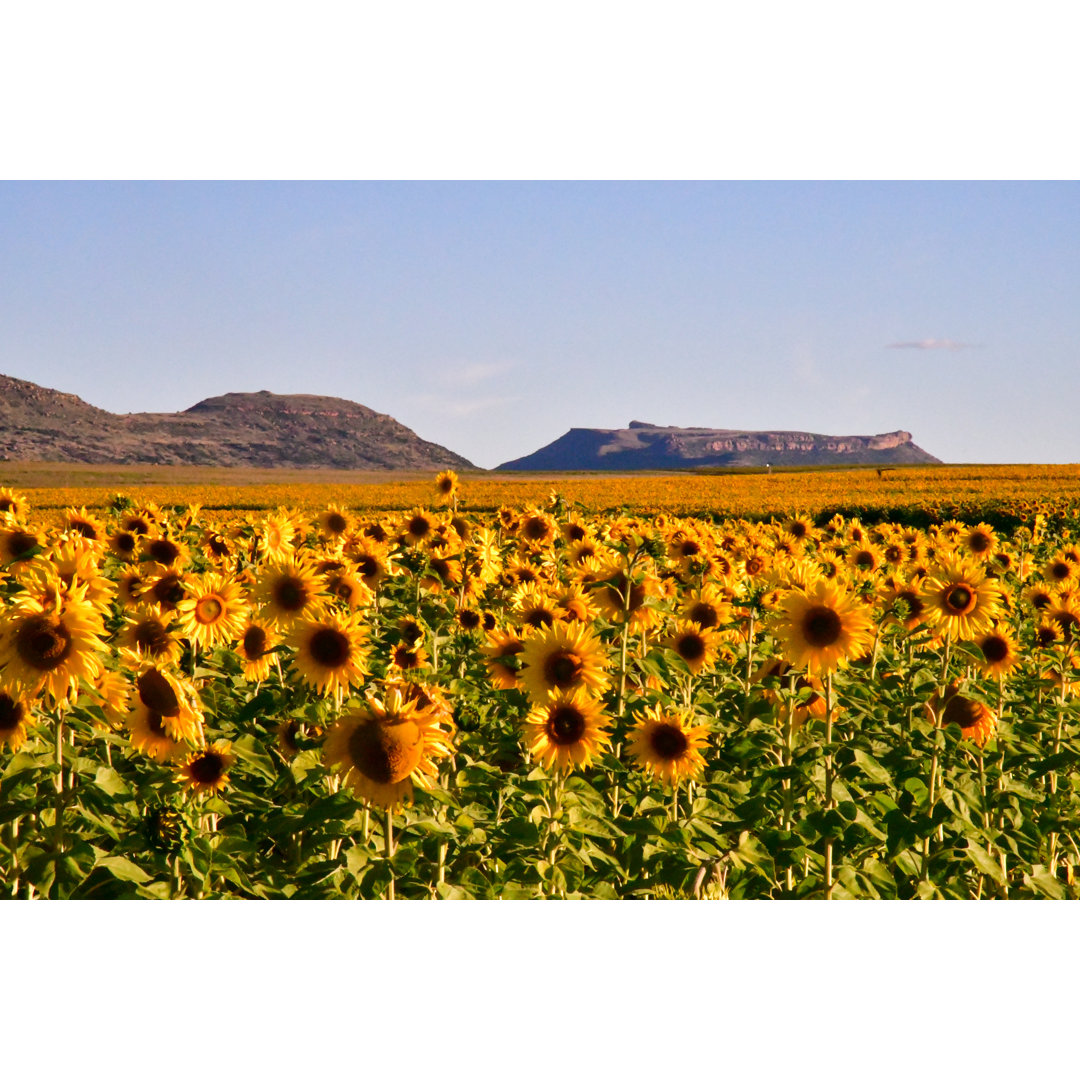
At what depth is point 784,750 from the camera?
13.7 ft

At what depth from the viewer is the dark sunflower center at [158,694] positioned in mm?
3600

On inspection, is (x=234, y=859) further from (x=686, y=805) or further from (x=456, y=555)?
(x=456, y=555)

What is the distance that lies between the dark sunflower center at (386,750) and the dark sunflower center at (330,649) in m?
0.82

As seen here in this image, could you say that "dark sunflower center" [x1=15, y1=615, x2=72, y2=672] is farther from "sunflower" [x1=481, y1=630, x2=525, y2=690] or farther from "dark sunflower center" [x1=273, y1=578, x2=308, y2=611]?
"sunflower" [x1=481, y1=630, x2=525, y2=690]

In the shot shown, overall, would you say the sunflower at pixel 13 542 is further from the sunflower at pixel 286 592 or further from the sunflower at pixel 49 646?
the sunflower at pixel 49 646

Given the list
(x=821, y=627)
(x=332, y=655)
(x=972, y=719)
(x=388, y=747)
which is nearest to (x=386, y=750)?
(x=388, y=747)

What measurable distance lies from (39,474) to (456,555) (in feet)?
230

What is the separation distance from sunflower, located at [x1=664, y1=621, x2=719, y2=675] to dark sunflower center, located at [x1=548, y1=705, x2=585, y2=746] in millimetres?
1510

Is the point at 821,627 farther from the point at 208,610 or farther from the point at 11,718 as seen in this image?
the point at 11,718

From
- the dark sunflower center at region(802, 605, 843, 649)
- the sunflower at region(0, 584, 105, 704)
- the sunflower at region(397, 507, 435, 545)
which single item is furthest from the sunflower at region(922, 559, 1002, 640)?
the sunflower at region(0, 584, 105, 704)

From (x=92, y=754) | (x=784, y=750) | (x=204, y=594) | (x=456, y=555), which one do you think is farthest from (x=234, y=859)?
(x=456, y=555)

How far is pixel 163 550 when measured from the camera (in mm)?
6039

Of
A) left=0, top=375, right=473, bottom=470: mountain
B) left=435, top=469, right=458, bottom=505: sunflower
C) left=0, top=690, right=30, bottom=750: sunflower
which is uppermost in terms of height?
left=0, top=375, right=473, bottom=470: mountain

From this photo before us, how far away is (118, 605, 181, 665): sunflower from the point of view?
13.4 ft
